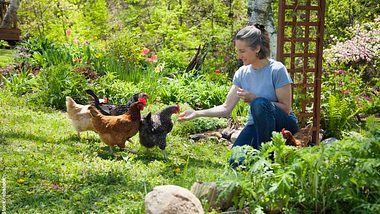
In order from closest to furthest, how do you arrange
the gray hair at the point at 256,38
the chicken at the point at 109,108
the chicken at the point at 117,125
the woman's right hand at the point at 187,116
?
the gray hair at the point at 256,38, the woman's right hand at the point at 187,116, the chicken at the point at 117,125, the chicken at the point at 109,108

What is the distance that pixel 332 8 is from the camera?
37.8ft

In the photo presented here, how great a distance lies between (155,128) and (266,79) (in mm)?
1290

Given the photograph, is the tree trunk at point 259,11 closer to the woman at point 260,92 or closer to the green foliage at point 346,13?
the woman at point 260,92

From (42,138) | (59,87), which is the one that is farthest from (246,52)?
(59,87)

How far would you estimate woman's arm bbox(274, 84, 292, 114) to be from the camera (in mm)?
4535

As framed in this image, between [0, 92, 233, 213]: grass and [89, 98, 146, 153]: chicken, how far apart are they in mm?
194

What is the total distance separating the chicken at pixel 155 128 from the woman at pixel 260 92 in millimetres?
555

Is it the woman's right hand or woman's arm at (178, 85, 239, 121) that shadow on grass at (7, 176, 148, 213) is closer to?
the woman's right hand

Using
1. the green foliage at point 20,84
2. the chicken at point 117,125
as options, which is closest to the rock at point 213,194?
the chicken at point 117,125

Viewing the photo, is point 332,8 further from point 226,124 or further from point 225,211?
point 225,211

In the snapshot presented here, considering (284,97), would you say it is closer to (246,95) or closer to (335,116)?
(246,95)

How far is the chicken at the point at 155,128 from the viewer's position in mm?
5133

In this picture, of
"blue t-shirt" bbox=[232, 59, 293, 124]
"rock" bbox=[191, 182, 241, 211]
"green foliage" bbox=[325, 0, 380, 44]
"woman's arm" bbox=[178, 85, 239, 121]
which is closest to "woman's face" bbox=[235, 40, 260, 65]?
"blue t-shirt" bbox=[232, 59, 293, 124]

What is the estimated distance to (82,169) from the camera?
452cm
